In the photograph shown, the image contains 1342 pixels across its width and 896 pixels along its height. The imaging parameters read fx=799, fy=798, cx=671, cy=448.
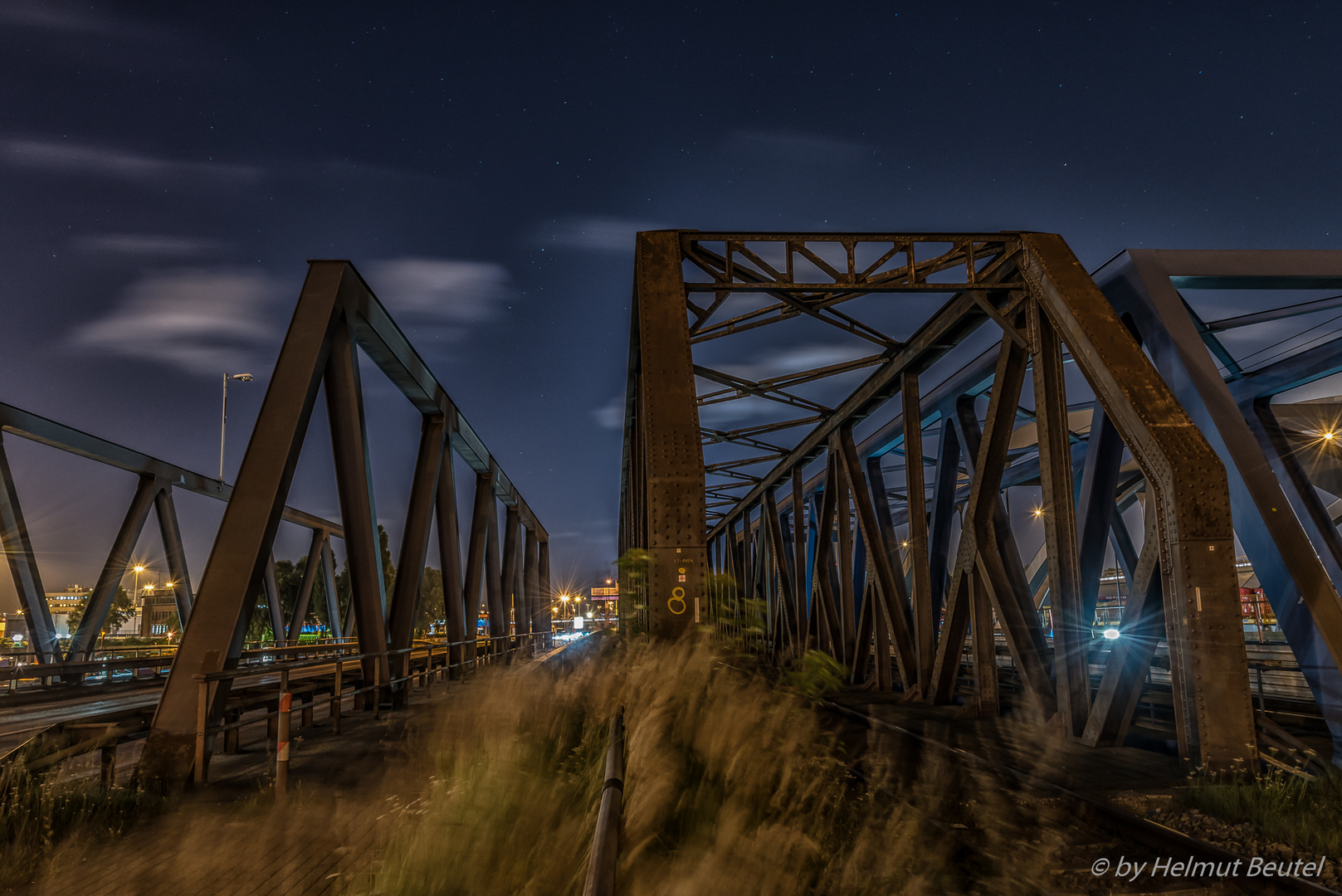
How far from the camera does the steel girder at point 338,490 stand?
24.8 feet

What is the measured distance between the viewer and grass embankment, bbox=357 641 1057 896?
344 cm

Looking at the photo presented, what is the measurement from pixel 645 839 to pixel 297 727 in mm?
10358

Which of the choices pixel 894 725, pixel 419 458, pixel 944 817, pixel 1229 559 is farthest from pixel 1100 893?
pixel 419 458

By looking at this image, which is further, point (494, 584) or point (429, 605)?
point (429, 605)

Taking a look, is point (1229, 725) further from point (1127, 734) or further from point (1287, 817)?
point (1127, 734)

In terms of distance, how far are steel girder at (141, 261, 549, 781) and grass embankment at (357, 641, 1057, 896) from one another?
8.28 ft

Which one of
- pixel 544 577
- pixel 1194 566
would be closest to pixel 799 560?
pixel 1194 566

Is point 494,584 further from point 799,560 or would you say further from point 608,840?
point 608,840

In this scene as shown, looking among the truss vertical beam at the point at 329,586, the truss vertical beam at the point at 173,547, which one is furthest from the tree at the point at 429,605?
the truss vertical beam at the point at 173,547

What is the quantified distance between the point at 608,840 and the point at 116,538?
76.0ft

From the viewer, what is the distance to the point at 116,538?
20594 mm

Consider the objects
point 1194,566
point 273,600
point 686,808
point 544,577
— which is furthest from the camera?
point 544,577

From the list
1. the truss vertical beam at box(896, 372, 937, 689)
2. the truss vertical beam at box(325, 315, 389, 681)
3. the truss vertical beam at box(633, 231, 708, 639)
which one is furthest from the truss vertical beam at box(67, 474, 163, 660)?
the truss vertical beam at box(896, 372, 937, 689)

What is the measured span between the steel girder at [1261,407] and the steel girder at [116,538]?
16839 mm
